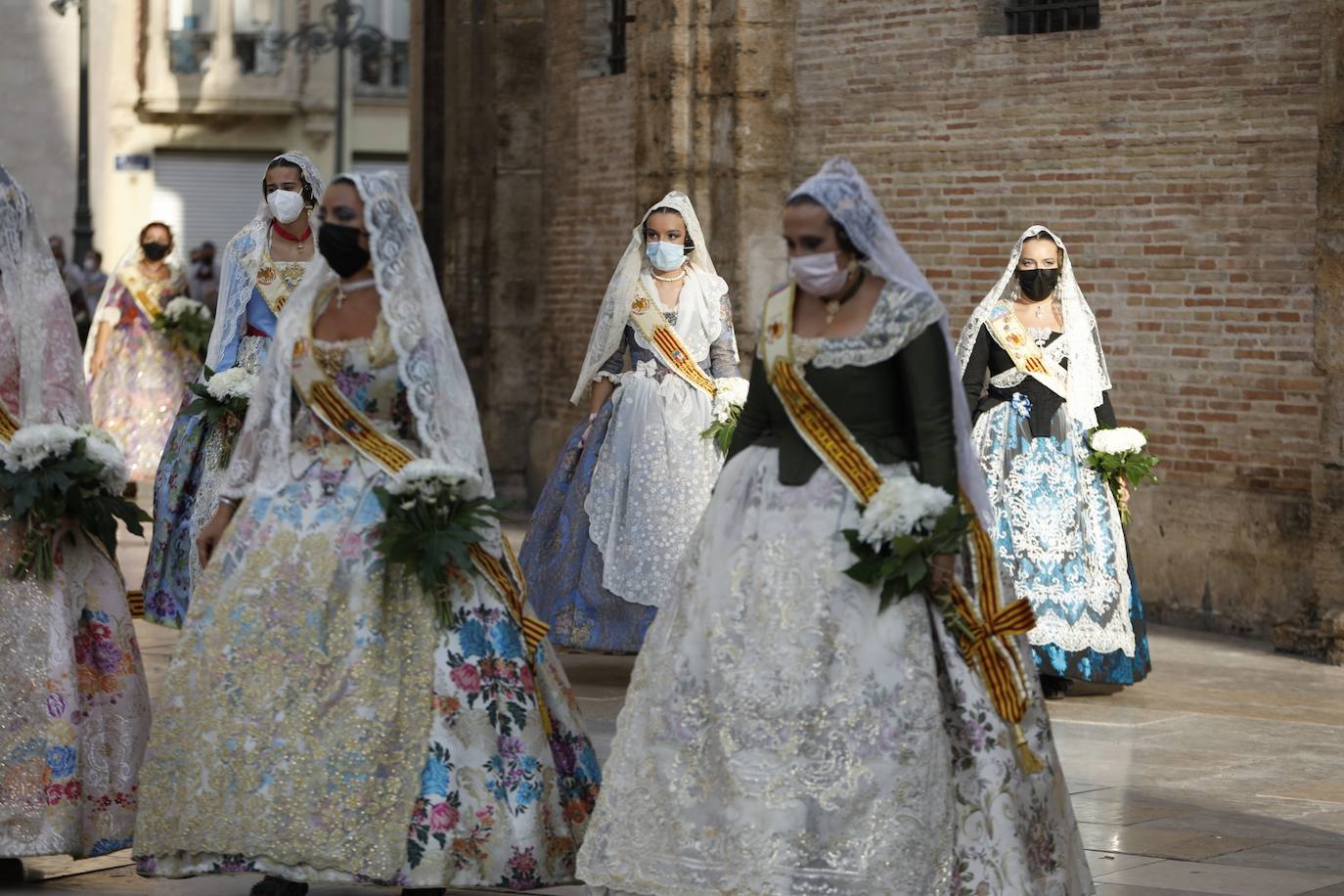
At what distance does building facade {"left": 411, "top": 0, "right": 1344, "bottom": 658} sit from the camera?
12172mm

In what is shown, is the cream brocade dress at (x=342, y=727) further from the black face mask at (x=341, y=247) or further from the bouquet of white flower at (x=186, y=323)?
the bouquet of white flower at (x=186, y=323)

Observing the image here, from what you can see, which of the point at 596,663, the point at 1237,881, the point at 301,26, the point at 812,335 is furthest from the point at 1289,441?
the point at 301,26

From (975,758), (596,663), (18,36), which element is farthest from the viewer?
(18,36)

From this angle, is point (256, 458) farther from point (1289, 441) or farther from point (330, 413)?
point (1289, 441)

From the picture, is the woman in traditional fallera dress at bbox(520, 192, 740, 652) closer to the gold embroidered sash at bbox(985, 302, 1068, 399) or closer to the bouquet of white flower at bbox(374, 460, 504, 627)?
the gold embroidered sash at bbox(985, 302, 1068, 399)

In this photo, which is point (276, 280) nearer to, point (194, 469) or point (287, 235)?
point (287, 235)

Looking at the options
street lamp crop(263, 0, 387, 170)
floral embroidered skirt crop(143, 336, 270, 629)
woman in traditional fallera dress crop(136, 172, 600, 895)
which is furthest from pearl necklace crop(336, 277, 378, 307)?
street lamp crop(263, 0, 387, 170)

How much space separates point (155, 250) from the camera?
17906 mm

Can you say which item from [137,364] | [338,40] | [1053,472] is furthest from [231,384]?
[338,40]

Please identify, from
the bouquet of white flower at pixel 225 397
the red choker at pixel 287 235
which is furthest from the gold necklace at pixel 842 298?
the red choker at pixel 287 235

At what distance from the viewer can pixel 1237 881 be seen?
7.11 meters

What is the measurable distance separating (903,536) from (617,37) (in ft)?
39.5

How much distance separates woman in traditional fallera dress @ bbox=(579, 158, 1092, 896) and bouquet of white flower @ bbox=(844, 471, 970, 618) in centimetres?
6

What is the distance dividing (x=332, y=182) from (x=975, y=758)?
229 centimetres
